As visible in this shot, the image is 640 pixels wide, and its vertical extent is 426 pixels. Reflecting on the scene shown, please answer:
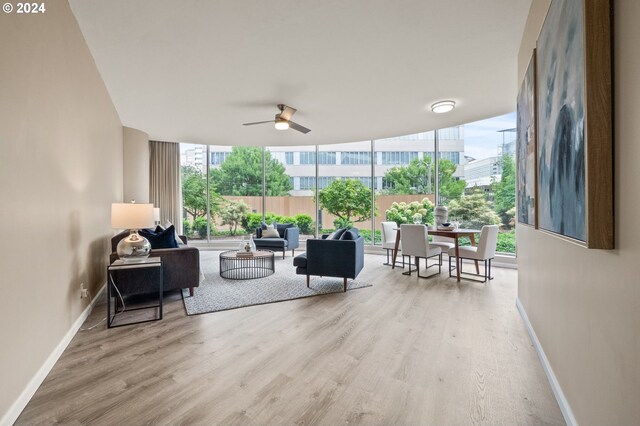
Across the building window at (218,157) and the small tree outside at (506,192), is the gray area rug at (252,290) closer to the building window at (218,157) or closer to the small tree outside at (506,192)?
the small tree outside at (506,192)

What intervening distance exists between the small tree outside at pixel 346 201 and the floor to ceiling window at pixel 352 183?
2cm

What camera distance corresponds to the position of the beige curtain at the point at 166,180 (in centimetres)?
738

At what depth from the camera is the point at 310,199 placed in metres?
8.14

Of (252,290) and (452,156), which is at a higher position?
(452,156)

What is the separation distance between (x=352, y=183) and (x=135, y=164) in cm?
458

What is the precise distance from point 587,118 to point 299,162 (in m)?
7.04

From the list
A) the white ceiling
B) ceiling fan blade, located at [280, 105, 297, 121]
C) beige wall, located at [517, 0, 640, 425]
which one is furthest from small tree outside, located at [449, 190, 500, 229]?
beige wall, located at [517, 0, 640, 425]

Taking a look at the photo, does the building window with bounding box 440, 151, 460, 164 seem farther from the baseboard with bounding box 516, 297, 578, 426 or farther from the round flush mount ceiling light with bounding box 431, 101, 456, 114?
the baseboard with bounding box 516, 297, 578, 426

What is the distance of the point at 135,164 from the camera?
603 centimetres

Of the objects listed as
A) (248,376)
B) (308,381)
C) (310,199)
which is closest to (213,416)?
(248,376)

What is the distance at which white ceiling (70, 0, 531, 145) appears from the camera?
2.64 metres

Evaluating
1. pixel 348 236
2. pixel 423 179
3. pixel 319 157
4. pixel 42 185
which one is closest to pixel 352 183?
pixel 319 157

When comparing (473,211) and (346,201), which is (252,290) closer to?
(346,201)

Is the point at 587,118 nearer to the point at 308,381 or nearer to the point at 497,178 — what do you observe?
the point at 308,381
